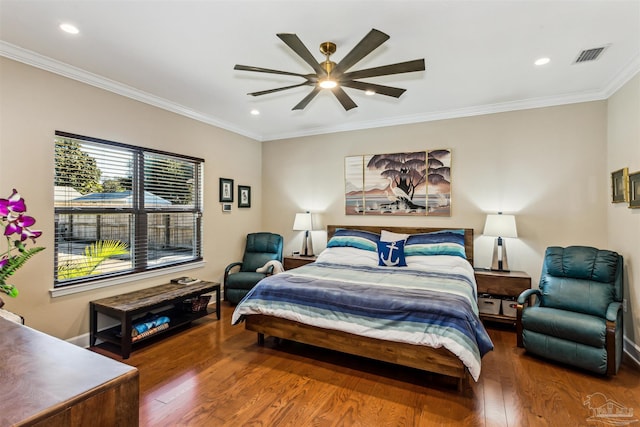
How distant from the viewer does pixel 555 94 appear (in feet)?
11.8

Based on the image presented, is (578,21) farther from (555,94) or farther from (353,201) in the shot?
(353,201)

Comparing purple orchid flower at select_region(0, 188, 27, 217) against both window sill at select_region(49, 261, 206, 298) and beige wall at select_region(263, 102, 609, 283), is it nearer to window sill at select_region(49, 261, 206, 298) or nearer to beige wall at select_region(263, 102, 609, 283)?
window sill at select_region(49, 261, 206, 298)

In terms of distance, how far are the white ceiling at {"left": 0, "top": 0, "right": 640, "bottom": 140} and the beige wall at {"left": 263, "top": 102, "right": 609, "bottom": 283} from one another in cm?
28

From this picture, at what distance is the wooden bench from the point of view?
2.93 m

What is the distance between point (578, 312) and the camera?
2.93 m

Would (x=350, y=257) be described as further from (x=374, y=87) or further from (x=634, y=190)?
(x=634, y=190)

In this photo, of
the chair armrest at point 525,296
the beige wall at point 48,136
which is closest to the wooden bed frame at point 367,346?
the chair armrest at point 525,296

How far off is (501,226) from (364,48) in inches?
110

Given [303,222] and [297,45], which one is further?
[303,222]

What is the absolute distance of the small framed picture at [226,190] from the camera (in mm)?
4707

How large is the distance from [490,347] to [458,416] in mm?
561

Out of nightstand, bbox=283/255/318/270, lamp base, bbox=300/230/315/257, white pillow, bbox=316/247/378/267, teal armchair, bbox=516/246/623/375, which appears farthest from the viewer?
lamp base, bbox=300/230/315/257

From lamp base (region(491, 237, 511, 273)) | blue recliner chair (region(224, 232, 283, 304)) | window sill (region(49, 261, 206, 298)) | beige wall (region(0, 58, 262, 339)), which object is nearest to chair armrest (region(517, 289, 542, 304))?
lamp base (region(491, 237, 511, 273))

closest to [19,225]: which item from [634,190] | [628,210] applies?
[634,190]
